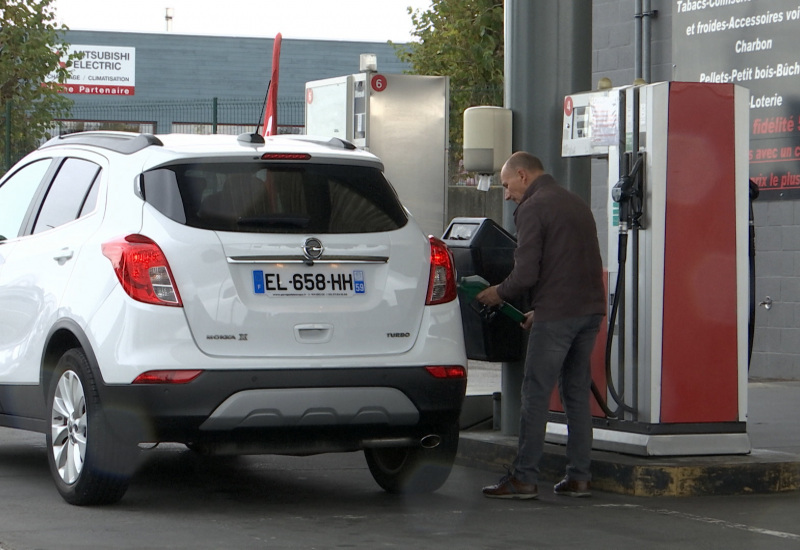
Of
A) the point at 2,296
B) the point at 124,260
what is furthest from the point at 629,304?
the point at 2,296

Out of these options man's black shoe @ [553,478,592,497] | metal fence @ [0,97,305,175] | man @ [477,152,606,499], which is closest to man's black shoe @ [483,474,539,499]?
man @ [477,152,606,499]

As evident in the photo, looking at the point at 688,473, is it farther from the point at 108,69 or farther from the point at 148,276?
the point at 108,69

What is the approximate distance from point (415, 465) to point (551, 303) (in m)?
1.05

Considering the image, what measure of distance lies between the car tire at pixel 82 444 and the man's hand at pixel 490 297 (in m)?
1.99

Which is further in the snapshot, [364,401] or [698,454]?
[698,454]

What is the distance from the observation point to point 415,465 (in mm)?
7328

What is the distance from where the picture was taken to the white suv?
21.0ft

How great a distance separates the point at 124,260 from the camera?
6.44 m

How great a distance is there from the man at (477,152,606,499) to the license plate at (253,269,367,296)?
959 mm

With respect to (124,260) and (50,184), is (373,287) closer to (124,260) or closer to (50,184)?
(124,260)

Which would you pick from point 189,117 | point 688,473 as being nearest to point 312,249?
point 688,473

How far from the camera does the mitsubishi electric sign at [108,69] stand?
4112 cm

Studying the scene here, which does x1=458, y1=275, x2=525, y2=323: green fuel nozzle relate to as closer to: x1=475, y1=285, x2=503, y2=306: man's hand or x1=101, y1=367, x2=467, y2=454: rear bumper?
x1=475, y1=285, x2=503, y2=306: man's hand

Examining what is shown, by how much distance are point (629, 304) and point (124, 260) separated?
281cm
